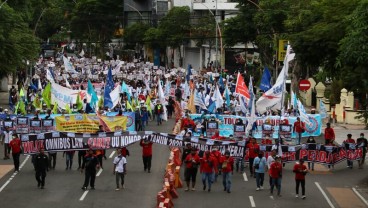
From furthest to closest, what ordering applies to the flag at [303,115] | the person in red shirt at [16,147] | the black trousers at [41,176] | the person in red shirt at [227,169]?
the flag at [303,115]
the person in red shirt at [16,147]
the black trousers at [41,176]
the person in red shirt at [227,169]

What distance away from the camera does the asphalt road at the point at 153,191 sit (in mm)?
24203

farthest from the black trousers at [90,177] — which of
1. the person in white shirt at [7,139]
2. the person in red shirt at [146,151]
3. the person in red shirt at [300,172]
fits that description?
the person in white shirt at [7,139]

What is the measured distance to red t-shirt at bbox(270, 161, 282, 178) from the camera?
24750 mm

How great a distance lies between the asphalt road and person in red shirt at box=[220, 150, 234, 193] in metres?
0.26

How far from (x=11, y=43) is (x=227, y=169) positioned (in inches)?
1152

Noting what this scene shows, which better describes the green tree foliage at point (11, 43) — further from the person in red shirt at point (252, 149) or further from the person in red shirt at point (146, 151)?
the person in red shirt at point (252, 149)

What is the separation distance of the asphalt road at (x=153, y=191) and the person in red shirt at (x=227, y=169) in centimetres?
26

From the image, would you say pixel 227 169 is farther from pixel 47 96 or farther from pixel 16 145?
pixel 47 96

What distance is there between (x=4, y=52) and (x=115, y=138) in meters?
24.6

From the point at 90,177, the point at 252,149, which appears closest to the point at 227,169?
the point at 252,149

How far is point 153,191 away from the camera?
25.8m

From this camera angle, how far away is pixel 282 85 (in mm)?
28875

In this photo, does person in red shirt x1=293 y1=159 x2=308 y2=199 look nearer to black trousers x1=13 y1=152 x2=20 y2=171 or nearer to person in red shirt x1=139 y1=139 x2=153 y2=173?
person in red shirt x1=139 y1=139 x2=153 y2=173

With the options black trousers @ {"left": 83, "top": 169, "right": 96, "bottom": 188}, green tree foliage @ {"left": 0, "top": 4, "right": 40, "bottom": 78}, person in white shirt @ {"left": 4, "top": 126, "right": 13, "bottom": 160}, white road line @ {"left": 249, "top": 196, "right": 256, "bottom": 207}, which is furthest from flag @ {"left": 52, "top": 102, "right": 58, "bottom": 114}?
white road line @ {"left": 249, "top": 196, "right": 256, "bottom": 207}
